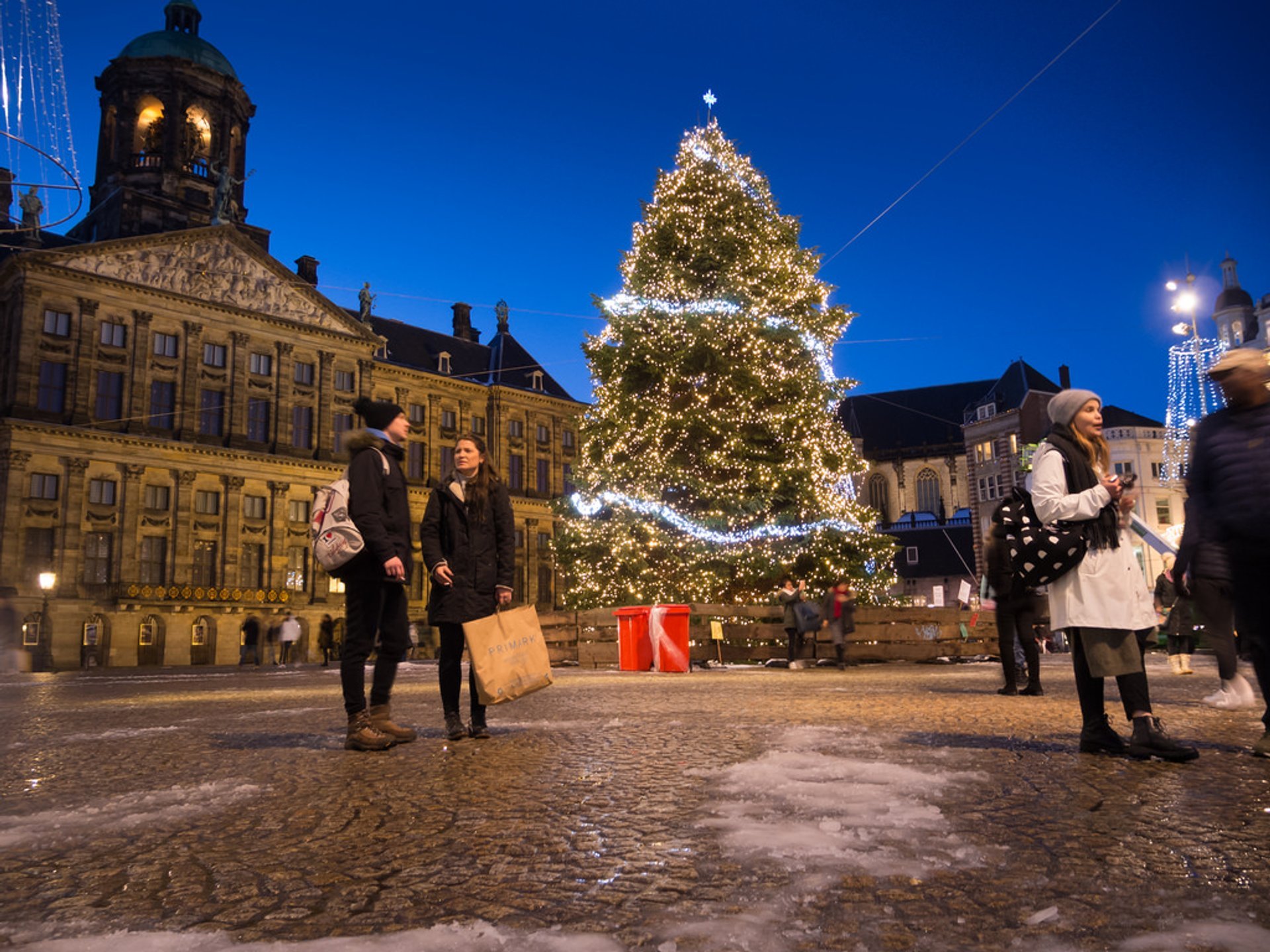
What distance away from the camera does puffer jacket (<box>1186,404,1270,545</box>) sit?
4.46 m

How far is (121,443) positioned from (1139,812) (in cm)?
4455

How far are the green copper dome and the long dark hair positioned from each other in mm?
50727

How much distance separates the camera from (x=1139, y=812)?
3348mm

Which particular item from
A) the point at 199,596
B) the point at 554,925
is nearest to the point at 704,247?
the point at 554,925

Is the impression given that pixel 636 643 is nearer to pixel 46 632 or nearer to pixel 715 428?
pixel 715 428

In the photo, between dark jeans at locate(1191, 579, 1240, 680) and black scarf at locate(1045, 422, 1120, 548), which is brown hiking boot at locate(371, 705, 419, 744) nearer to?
black scarf at locate(1045, 422, 1120, 548)

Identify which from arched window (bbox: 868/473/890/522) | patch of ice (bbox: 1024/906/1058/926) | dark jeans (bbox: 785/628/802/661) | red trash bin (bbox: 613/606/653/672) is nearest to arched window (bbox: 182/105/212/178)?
red trash bin (bbox: 613/606/653/672)

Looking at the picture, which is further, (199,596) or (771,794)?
(199,596)

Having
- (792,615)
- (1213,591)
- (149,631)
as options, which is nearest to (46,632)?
(149,631)

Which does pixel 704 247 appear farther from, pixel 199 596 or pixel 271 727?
pixel 199 596

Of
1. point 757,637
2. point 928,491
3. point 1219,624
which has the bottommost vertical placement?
point 757,637

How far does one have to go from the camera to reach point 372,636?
5.57 metres

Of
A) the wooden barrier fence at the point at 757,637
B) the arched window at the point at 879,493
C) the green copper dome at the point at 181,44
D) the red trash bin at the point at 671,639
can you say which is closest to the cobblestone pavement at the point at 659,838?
the red trash bin at the point at 671,639

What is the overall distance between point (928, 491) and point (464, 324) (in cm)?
3992
